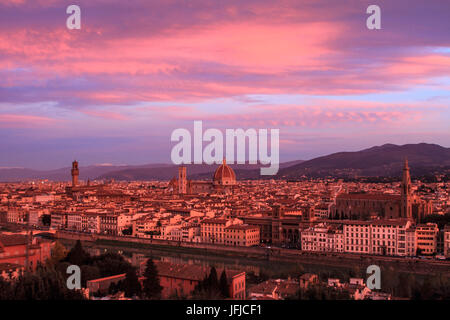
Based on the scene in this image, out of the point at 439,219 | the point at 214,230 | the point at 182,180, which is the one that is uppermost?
the point at 182,180

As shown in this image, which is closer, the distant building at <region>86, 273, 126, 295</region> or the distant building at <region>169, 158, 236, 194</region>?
the distant building at <region>86, 273, 126, 295</region>

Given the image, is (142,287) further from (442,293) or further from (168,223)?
(168,223)

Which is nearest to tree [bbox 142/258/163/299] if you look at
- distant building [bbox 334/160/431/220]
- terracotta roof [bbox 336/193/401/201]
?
distant building [bbox 334/160/431/220]

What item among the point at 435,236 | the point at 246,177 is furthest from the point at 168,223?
the point at 246,177

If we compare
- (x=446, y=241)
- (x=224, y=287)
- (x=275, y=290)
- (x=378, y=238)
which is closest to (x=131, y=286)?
(x=224, y=287)

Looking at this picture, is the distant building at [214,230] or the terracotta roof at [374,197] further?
the terracotta roof at [374,197]

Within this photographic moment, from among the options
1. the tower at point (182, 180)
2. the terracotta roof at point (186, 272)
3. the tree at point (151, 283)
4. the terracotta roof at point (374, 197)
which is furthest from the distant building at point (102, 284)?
the tower at point (182, 180)

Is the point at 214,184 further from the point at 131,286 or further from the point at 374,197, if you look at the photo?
the point at 131,286

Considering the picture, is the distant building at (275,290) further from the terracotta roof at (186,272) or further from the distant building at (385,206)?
the distant building at (385,206)

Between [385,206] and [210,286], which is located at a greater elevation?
[385,206]

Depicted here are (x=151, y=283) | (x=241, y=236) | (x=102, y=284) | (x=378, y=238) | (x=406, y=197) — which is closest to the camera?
(x=151, y=283)

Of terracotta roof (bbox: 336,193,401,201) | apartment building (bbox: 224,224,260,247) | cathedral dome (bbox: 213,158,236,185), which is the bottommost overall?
apartment building (bbox: 224,224,260,247)

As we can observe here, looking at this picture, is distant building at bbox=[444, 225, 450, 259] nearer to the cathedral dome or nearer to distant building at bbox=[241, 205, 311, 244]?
distant building at bbox=[241, 205, 311, 244]
